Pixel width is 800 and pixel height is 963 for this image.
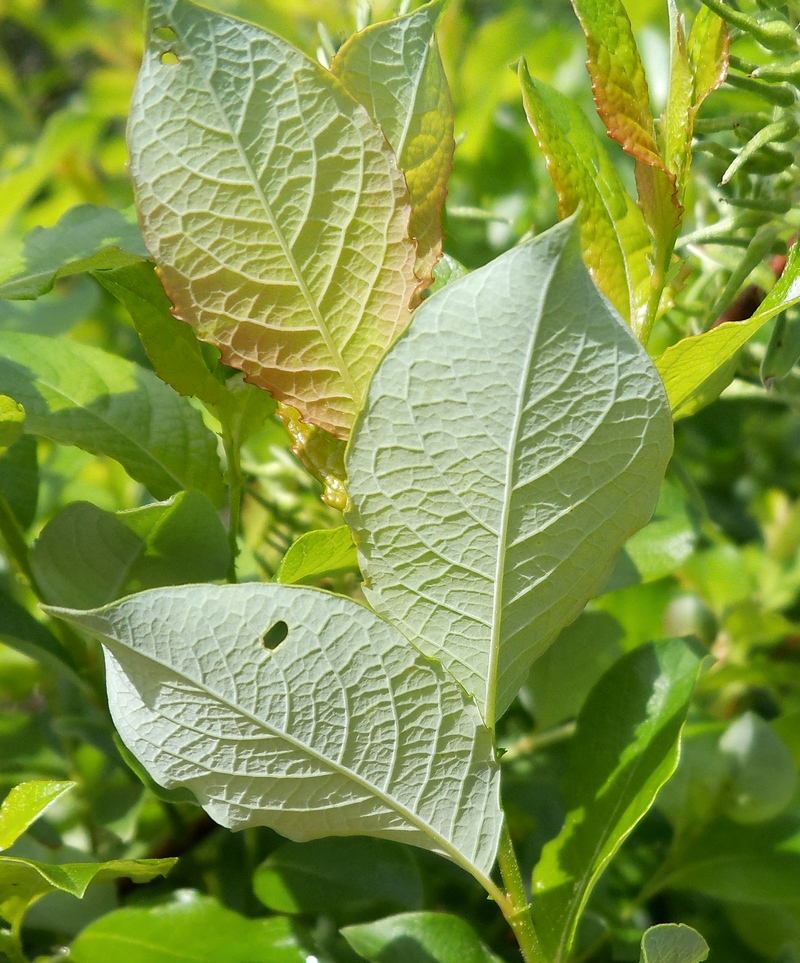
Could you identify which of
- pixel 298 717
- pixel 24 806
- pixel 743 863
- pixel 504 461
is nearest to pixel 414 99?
pixel 504 461

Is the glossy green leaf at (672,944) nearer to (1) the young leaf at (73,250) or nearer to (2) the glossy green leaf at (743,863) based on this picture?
(2) the glossy green leaf at (743,863)

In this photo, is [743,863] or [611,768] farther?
[743,863]

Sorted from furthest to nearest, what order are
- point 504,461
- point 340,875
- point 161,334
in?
point 340,875 → point 161,334 → point 504,461

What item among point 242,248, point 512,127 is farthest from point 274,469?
point 512,127

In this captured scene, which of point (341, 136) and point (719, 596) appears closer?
point (341, 136)

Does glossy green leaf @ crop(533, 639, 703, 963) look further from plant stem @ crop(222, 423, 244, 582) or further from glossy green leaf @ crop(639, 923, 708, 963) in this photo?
plant stem @ crop(222, 423, 244, 582)

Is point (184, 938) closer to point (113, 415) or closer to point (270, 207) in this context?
point (113, 415)

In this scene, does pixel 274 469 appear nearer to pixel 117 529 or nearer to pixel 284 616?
pixel 117 529
